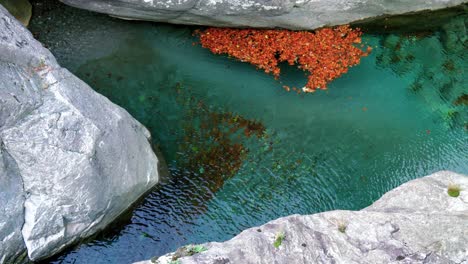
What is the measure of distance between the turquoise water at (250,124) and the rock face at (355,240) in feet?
7.64

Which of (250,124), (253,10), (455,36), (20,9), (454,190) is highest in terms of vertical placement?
(253,10)

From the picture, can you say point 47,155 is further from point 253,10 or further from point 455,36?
point 455,36

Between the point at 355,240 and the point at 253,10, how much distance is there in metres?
7.46

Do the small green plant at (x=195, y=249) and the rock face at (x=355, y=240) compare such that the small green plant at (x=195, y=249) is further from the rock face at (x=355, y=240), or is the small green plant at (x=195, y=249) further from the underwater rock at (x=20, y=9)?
the underwater rock at (x=20, y=9)

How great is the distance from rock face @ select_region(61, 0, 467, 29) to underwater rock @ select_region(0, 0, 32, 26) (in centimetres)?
120

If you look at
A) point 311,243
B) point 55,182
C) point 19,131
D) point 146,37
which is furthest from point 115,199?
point 146,37

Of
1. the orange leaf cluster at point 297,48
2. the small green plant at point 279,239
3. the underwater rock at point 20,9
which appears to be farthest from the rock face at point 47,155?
the orange leaf cluster at point 297,48

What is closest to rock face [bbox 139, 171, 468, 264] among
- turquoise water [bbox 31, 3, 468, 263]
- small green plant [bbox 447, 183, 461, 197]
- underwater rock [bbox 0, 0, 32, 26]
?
small green plant [bbox 447, 183, 461, 197]

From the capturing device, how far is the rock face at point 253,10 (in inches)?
484

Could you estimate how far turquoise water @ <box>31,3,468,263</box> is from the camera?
9844 millimetres

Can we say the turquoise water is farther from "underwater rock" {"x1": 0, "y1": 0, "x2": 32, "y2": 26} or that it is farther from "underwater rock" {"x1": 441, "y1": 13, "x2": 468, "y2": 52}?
"underwater rock" {"x1": 0, "y1": 0, "x2": 32, "y2": 26}

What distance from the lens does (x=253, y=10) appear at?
12.5m

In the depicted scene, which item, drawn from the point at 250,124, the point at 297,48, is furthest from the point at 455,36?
the point at 250,124

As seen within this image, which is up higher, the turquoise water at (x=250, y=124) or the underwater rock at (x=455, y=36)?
the underwater rock at (x=455, y=36)
